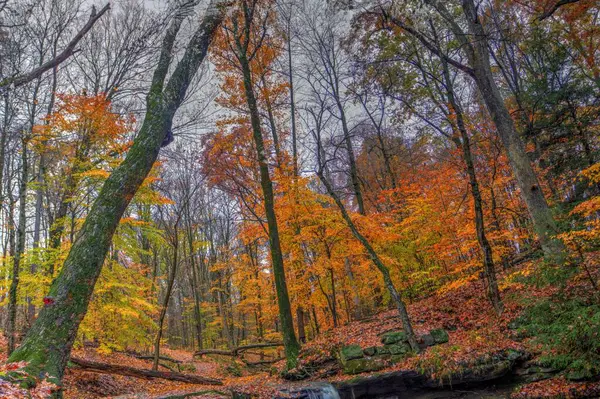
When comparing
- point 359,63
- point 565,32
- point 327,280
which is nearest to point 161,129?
point 359,63

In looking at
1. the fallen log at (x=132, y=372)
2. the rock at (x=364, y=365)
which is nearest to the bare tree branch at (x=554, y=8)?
the rock at (x=364, y=365)

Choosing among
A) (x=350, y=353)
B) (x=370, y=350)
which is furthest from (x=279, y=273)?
(x=370, y=350)

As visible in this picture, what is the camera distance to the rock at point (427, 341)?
8094 mm

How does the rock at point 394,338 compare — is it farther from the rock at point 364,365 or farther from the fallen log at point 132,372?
the fallen log at point 132,372

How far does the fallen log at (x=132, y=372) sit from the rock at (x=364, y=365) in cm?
381

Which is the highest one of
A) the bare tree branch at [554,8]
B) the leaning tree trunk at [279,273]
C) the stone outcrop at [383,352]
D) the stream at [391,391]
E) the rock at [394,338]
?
the bare tree branch at [554,8]

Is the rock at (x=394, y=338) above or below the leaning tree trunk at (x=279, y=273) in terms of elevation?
below

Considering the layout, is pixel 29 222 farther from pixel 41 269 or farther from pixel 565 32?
pixel 565 32

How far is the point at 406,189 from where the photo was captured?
1216 centimetres

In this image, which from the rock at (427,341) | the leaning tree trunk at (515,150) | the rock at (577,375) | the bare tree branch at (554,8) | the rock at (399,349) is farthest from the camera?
the rock at (427,341)

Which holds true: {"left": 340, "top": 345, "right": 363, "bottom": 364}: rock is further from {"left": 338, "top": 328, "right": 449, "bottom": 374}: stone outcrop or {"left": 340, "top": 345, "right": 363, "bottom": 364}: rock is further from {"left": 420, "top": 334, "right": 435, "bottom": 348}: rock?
{"left": 420, "top": 334, "right": 435, "bottom": 348}: rock

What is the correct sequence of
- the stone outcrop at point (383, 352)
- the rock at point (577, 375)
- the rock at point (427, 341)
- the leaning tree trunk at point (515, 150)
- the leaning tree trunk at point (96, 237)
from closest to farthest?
the leaning tree trunk at point (96, 237) → the rock at point (577, 375) → the leaning tree trunk at point (515, 150) → the stone outcrop at point (383, 352) → the rock at point (427, 341)

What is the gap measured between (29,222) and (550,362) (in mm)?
27965

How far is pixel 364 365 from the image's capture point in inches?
308
